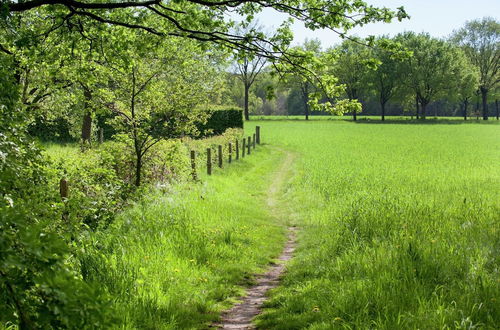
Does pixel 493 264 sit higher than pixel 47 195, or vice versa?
pixel 47 195

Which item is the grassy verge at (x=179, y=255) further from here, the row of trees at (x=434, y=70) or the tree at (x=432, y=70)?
the tree at (x=432, y=70)

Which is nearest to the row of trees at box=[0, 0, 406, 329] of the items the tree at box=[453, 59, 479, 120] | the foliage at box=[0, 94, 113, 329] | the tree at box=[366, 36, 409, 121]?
the foliage at box=[0, 94, 113, 329]

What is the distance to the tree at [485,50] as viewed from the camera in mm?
89625

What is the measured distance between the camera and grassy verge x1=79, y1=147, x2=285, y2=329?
19.1ft

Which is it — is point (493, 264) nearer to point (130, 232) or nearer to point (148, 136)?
point (130, 232)

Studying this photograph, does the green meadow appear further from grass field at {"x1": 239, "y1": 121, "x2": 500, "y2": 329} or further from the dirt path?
the dirt path

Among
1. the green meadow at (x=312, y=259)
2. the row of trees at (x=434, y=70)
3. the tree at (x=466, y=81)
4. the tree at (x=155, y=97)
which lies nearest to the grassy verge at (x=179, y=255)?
the green meadow at (x=312, y=259)

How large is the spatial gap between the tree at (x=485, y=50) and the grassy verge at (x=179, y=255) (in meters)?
92.2

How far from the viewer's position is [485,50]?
9131 centimetres

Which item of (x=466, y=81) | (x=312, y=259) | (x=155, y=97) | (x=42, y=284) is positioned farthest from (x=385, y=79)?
(x=42, y=284)

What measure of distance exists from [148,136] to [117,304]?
6.77 metres

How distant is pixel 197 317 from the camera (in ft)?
19.6

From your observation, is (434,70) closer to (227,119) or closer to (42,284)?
(227,119)

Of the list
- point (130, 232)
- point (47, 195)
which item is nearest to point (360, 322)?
point (47, 195)
